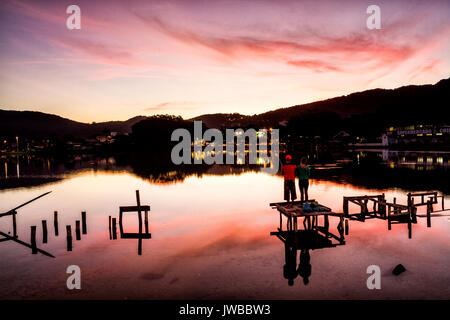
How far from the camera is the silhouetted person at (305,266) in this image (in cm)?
1429

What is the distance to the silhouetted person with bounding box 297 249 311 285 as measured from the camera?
14.3 m

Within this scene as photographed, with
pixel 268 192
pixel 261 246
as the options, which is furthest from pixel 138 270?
pixel 268 192

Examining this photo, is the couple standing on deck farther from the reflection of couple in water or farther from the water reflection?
the reflection of couple in water

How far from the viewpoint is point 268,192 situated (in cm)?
3916

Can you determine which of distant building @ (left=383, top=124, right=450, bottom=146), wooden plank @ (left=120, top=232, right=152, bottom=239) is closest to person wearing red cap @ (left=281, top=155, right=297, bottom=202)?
wooden plank @ (left=120, top=232, right=152, bottom=239)

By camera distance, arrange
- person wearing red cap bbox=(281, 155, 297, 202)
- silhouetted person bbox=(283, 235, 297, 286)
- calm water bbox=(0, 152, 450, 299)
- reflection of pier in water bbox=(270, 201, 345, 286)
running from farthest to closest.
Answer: person wearing red cap bbox=(281, 155, 297, 202) → reflection of pier in water bbox=(270, 201, 345, 286) → silhouetted person bbox=(283, 235, 297, 286) → calm water bbox=(0, 152, 450, 299)

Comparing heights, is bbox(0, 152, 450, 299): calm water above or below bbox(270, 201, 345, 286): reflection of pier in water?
below

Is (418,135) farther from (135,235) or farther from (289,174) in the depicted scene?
(135,235)

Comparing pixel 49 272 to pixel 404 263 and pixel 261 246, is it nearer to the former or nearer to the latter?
pixel 261 246

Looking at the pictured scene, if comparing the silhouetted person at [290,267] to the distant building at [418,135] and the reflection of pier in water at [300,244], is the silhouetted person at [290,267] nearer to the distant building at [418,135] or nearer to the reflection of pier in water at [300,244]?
the reflection of pier in water at [300,244]

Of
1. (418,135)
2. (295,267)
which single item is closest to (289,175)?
(295,267)

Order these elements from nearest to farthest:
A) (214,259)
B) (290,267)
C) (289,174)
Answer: (290,267) < (214,259) < (289,174)

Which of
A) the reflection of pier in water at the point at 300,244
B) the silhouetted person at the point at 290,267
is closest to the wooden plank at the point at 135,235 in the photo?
the reflection of pier in water at the point at 300,244

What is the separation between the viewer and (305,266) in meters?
15.2
